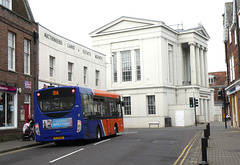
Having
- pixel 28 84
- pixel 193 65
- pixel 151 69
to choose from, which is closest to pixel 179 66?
pixel 193 65

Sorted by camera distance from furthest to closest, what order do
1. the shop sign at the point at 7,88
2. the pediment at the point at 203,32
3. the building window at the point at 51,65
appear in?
the pediment at the point at 203,32, the building window at the point at 51,65, the shop sign at the point at 7,88

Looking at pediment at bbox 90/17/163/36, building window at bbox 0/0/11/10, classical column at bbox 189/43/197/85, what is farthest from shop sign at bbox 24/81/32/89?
classical column at bbox 189/43/197/85

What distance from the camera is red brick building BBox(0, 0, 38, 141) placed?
2058 centimetres

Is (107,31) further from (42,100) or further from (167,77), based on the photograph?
(42,100)

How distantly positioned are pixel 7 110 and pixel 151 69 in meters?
30.5

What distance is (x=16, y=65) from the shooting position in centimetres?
2192

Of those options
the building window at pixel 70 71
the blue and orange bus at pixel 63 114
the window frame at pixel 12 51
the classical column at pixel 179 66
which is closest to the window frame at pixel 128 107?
the classical column at pixel 179 66

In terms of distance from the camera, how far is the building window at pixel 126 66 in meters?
51.7

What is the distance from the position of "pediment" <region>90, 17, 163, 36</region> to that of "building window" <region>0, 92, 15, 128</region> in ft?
102

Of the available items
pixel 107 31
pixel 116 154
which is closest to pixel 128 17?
pixel 107 31

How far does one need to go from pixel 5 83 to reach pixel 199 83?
39.6 metres

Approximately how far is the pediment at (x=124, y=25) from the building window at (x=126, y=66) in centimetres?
362

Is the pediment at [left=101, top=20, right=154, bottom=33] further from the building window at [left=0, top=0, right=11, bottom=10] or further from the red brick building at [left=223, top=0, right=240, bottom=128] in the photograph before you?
the building window at [left=0, top=0, right=11, bottom=10]

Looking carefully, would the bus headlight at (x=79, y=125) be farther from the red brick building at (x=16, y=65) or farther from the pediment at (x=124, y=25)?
the pediment at (x=124, y=25)
